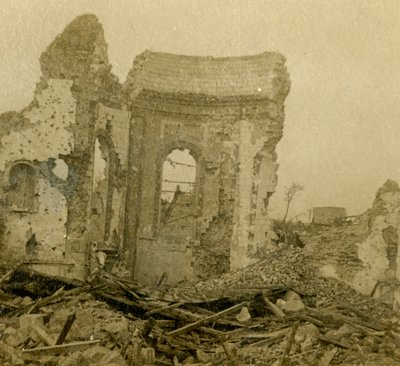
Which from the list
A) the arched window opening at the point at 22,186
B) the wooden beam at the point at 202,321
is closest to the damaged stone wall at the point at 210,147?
the arched window opening at the point at 22,186

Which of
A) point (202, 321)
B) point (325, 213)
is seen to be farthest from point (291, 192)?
point (202, 321)

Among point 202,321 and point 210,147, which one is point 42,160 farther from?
point 202,321

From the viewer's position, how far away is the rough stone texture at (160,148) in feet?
42.4

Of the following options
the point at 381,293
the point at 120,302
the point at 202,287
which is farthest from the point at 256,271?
the point at 120,302

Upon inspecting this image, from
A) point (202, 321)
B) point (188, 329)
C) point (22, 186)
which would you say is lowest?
point (188, 329)

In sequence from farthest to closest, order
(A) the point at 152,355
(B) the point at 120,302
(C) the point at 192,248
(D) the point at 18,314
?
(C) the point at 192,248 → (B) the point at 120,302 → (D) the point at 18,314 → (A) the point at 152,355

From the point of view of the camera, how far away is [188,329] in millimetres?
7703

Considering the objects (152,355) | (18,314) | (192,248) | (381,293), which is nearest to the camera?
(152,355)

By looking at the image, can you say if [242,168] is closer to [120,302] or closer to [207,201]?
[207,201]

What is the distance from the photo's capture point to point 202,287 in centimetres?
1256

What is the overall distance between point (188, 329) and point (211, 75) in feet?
33.2

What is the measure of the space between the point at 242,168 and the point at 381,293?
5.46 metres

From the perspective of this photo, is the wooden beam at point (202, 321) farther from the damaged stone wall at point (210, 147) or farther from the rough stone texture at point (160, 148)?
the damaged stone wall at point (210, 147)

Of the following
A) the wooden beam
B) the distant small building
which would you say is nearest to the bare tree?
the distant small building
